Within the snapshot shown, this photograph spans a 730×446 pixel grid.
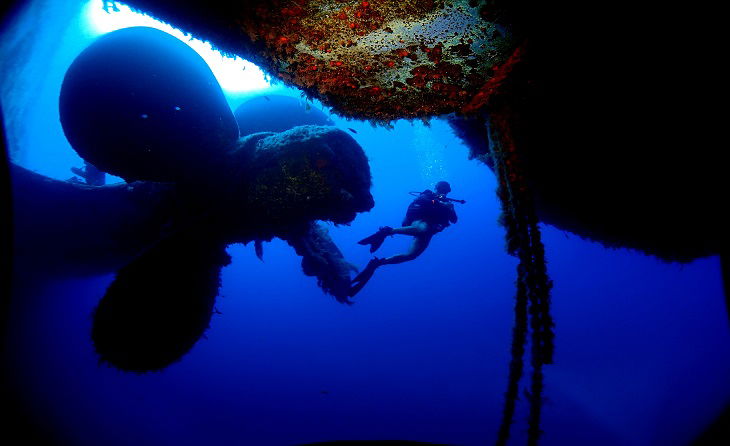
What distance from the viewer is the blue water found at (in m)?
17.1

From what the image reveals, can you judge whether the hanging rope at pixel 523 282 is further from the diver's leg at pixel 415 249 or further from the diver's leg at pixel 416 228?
the diver's leg at pixel 415 249

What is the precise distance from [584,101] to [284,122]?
269 inches

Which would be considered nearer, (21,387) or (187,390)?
(21,387)

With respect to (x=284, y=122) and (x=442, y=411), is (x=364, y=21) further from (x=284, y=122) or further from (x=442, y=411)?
(x=442, y=411)

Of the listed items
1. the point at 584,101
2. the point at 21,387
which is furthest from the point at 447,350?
the point at 584,101

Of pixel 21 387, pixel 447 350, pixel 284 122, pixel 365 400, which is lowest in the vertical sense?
pixel 21 387

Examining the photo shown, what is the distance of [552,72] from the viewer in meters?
2.12

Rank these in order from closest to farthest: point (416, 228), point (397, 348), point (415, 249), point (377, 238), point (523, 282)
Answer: point (523, 282) < point (377, 238) < point (416, 228) < point (415, 249) < point (397, 348)

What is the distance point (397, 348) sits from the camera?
4281 cm

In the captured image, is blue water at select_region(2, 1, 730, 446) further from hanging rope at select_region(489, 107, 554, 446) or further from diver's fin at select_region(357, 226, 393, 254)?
diver's fin at select_region(357, 226, 393, 254)

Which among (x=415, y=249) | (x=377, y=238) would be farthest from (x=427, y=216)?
(x=377, y=238)

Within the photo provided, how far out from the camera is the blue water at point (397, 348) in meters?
17.1

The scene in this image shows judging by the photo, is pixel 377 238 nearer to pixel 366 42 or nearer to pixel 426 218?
pixel 426 218

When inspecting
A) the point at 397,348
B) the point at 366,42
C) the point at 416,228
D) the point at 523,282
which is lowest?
the point at 523,282
